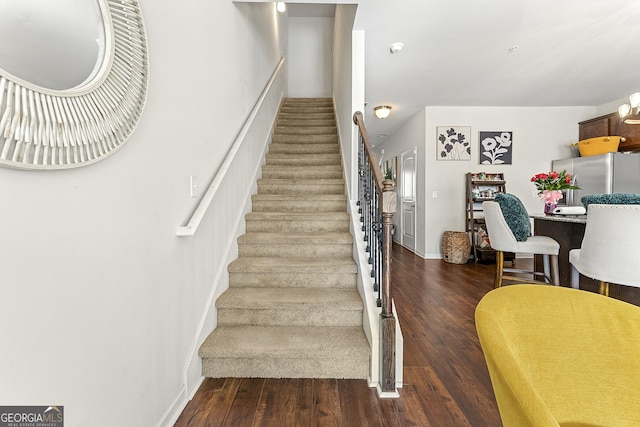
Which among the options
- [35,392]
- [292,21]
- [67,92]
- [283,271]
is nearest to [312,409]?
[283,271]

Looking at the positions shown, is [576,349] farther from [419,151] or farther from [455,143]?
[419,151]

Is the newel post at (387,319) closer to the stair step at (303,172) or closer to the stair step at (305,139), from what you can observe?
the stair step at (303,172)

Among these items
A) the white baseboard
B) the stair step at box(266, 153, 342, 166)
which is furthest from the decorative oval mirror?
the stair step at box(266, 153, 342, 166)

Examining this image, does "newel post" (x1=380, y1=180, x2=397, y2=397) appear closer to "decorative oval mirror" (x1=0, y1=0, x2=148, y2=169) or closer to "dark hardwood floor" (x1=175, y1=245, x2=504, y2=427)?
"dark hardwood floor" (x1=175, y1=245, x2=504, y2=427)

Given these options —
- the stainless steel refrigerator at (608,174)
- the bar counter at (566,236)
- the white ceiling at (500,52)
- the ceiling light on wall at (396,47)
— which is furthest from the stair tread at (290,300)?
the stainless steel refrigerator at (608,174)

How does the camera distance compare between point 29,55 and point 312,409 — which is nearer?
point 29,55

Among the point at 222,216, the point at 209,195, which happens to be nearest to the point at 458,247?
the point at 222,216

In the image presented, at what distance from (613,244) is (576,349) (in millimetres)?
1566

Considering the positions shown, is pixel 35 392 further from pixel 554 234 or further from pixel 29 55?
pixel 554 234

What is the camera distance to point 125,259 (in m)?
1.07

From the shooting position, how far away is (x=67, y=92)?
776 millimetres

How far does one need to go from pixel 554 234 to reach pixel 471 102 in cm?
285

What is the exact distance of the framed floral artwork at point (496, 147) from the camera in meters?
5.10

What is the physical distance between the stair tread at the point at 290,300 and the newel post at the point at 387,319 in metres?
0.33
